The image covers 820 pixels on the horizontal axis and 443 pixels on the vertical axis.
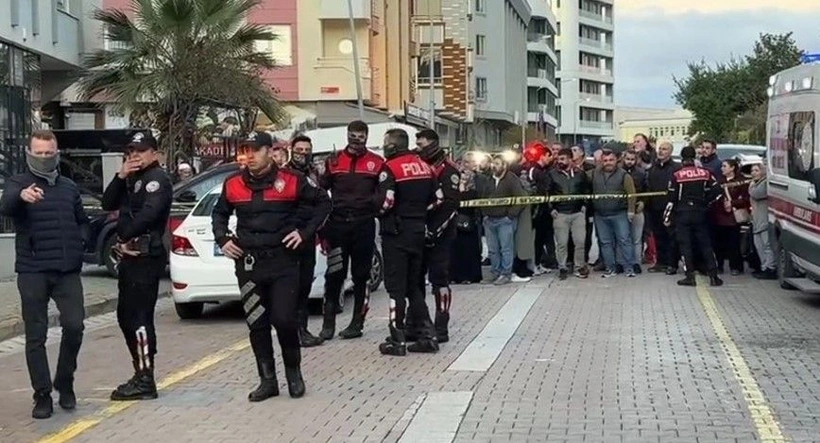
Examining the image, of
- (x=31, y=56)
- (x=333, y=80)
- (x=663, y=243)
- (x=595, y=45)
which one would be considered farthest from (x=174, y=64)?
(x=595, y=45)

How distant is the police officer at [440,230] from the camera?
443 inches

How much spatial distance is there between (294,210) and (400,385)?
165cm

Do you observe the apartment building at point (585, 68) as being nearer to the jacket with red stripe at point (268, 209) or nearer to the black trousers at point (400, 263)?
the black trousers at point (400, 263)

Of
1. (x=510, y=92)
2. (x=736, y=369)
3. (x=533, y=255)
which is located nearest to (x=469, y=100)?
(x=510, y=92)

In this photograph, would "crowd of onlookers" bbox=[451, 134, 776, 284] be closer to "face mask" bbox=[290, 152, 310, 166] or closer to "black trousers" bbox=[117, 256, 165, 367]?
"face mask" bbox=[290, 152, 310, 166]

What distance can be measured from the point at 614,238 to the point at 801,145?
4.30m

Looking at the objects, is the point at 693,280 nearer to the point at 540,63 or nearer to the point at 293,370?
the point at 293,370

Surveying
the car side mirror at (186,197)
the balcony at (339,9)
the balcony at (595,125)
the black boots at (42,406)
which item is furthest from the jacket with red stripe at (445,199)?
the balcony at (595,125)

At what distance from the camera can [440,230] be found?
444 inches

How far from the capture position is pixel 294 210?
9.03 meters

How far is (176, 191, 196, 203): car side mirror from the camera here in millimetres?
17953

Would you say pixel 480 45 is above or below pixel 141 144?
above

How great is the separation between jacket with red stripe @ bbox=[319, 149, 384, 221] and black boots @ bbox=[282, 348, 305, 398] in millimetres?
2561

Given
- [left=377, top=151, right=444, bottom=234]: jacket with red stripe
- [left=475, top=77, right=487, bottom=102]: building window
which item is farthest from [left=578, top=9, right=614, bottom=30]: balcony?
[left=377, top=151, right=444, bottom=234]: jacket with red stripe
